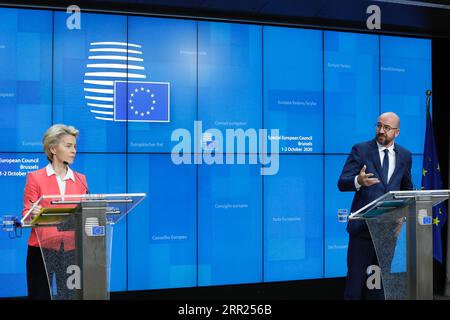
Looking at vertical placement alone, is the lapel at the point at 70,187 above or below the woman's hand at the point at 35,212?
above

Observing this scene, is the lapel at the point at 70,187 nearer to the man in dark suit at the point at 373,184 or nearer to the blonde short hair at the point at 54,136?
the blonde short hair at the point at 54,136

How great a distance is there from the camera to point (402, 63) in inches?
267

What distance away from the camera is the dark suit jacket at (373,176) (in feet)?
13.3

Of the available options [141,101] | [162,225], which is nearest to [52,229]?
[162,225]

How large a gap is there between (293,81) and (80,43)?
7.75ft

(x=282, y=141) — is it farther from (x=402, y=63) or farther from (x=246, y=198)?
(x=402, y=63)

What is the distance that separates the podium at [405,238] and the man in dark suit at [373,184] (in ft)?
2.32

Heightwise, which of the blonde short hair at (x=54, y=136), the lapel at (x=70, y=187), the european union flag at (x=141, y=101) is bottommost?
the lapel at (x=70, y=187)

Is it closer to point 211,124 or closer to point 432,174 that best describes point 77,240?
point 211,124

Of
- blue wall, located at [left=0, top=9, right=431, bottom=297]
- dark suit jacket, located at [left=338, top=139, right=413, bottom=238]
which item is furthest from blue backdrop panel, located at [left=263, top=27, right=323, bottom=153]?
dark suit jacket, located at [left=338, top=139, right=413, bottom=238]

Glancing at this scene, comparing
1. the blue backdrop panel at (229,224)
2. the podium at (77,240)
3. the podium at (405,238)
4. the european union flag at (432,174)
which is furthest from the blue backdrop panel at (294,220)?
the podium at (77,240)
